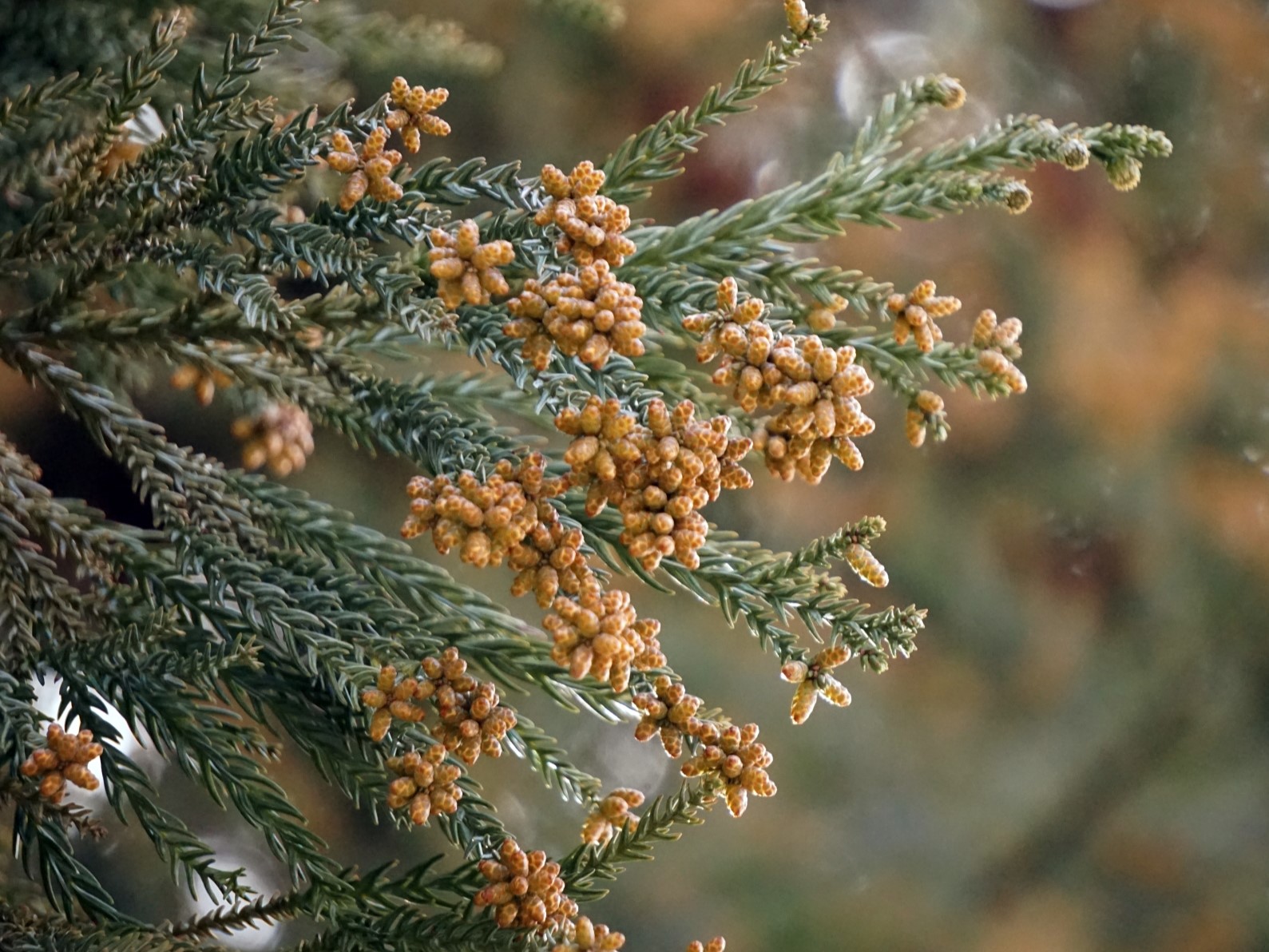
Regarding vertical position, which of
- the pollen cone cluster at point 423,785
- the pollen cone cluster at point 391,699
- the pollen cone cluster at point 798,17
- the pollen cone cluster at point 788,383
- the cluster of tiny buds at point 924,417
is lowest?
the pollen cone cluster at point 423,785

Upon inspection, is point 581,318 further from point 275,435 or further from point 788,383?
point 275,435

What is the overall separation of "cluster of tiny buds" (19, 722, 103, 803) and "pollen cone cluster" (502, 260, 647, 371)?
0.21m

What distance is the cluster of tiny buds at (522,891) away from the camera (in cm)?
37

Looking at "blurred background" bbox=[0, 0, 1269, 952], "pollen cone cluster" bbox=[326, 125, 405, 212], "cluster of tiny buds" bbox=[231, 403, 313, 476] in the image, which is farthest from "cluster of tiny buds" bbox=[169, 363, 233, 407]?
"blurred background" bbox=[0, 0, 1269, 952]

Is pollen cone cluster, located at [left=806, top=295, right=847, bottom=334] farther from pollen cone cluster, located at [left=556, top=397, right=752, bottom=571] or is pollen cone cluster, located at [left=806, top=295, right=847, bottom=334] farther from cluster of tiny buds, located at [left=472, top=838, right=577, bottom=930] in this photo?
cluster of tiny buds, located at [left=472, top=838, right=577, bottom=930]

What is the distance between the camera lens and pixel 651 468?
33cm

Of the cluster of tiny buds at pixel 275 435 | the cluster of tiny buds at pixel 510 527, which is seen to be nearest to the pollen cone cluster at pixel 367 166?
the cluster of tiny buds at pixel 510 527

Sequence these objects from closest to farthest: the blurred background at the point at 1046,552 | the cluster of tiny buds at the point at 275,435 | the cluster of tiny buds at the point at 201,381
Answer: the cluster of tiny buds at the point at 201,381 < the cluster of tiny buds at the point at 275,435 < the blurred background at the point at 1046,552

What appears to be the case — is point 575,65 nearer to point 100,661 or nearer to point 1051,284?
point 1051,284

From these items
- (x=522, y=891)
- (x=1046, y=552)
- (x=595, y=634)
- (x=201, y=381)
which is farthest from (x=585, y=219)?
(x=1046, y=552)

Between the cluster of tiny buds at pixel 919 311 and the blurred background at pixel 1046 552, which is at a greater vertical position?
the blurred background at pixel 1046 552

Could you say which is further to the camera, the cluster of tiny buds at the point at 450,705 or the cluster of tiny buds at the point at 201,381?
the cluster of tiny buds at the point at 201,381

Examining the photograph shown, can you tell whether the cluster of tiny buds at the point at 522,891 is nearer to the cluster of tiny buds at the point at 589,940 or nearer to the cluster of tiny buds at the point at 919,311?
the cluster of tiny buds at the point at 589,940

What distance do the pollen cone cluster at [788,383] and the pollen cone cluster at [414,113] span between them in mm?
118
